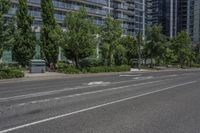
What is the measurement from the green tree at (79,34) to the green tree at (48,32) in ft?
13.3

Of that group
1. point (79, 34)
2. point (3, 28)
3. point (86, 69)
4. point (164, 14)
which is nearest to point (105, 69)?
point (86, 69)

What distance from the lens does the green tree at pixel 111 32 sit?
172 feet

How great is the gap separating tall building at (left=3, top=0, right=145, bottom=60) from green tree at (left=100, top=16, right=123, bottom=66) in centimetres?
504

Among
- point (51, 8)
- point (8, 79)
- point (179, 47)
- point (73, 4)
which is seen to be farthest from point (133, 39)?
point (8, 79)

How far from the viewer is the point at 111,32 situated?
172 ft

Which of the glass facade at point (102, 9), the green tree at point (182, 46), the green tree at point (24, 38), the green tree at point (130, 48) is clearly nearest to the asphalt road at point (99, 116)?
the green tree at point (24, 38)

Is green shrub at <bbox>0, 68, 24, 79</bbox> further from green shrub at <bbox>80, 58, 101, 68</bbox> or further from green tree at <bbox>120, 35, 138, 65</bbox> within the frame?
green tree at <bbox>120, 35, 138, 65</bbox>

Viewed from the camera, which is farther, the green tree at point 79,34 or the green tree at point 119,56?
the green tree at point 119,56

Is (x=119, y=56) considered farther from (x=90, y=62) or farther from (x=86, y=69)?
(x=86, y=69)

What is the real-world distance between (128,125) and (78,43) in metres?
34.6

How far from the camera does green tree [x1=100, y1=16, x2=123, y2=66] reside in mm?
52312

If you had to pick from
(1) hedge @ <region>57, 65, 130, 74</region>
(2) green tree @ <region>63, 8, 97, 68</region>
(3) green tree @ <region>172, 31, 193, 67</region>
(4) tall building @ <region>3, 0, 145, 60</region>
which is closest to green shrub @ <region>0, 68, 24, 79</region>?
(1) hedge @ <region>57, 65, 130, 74</region>

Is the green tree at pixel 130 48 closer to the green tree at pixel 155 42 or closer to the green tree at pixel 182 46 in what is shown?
Answer: the green tree at pixel 155 42

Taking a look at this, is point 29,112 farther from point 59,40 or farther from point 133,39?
point 133,39
